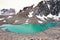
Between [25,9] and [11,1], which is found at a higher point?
[11,1]

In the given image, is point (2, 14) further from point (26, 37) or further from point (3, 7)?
point (26, 37)

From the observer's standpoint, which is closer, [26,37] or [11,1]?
[26,37]

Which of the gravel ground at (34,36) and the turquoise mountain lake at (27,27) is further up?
the turquoise mountain lake at (27,27)

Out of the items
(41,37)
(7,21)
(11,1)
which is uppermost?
(11,1)

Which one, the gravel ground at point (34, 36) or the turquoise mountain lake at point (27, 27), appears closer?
the gravel ground at point (34, 36)

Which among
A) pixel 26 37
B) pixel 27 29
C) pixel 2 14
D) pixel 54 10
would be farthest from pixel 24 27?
pixel 54 10

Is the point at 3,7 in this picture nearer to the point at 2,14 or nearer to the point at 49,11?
the point at 2,14

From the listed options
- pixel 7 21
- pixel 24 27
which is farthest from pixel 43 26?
pixel 7 21

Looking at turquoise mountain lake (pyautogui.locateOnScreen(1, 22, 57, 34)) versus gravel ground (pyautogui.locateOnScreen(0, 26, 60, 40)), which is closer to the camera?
gravel ground (pyautogui.locateOnScreen(0, 26, 60, 40))
